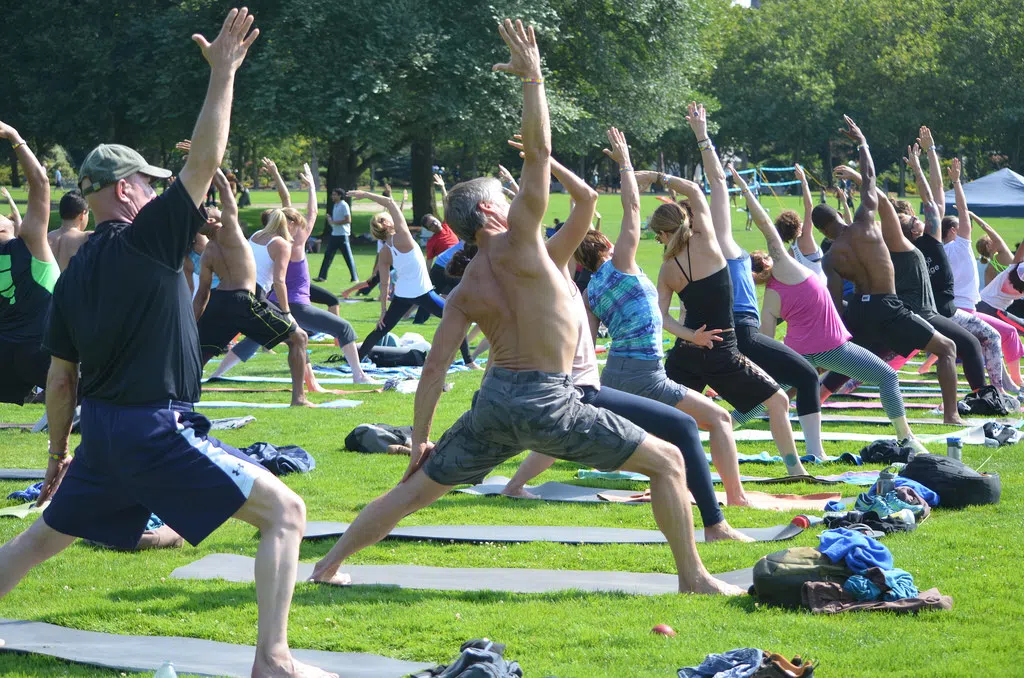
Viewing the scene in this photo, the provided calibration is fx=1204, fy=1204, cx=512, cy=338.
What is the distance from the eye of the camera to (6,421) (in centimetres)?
1159

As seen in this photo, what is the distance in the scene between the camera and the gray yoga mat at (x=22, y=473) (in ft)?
28.0

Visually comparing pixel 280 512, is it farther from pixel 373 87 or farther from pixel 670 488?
pixel 373 87

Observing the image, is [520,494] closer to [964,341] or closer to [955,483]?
[955,483]

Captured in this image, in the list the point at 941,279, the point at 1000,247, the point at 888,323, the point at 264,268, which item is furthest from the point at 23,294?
the point at 1000,247

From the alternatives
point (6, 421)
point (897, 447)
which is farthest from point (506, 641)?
point (6, 421)

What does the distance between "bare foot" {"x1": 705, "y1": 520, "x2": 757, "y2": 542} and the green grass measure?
152 millimetres

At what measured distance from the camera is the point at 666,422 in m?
6.55

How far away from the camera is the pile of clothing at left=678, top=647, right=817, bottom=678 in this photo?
420 cm

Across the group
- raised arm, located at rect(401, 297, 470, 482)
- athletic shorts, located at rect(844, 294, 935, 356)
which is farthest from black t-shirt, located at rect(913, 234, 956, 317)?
raised arm, located at rect(401, 297, 470, 482)

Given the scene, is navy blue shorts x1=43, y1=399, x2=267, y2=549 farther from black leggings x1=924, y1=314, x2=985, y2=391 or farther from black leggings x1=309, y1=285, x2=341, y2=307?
black leggings x1=309, y1=285, x2=341, y2=307

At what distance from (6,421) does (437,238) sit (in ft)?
20.9

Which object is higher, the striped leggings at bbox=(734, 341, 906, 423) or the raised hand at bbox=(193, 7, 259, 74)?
the raised hand at bbox=(193, 7, 259, 74)

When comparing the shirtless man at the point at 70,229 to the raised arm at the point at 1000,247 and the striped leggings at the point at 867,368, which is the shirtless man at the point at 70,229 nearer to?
the striped leggings at the point at 867,368

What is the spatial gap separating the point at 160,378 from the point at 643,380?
3762 millimetres
